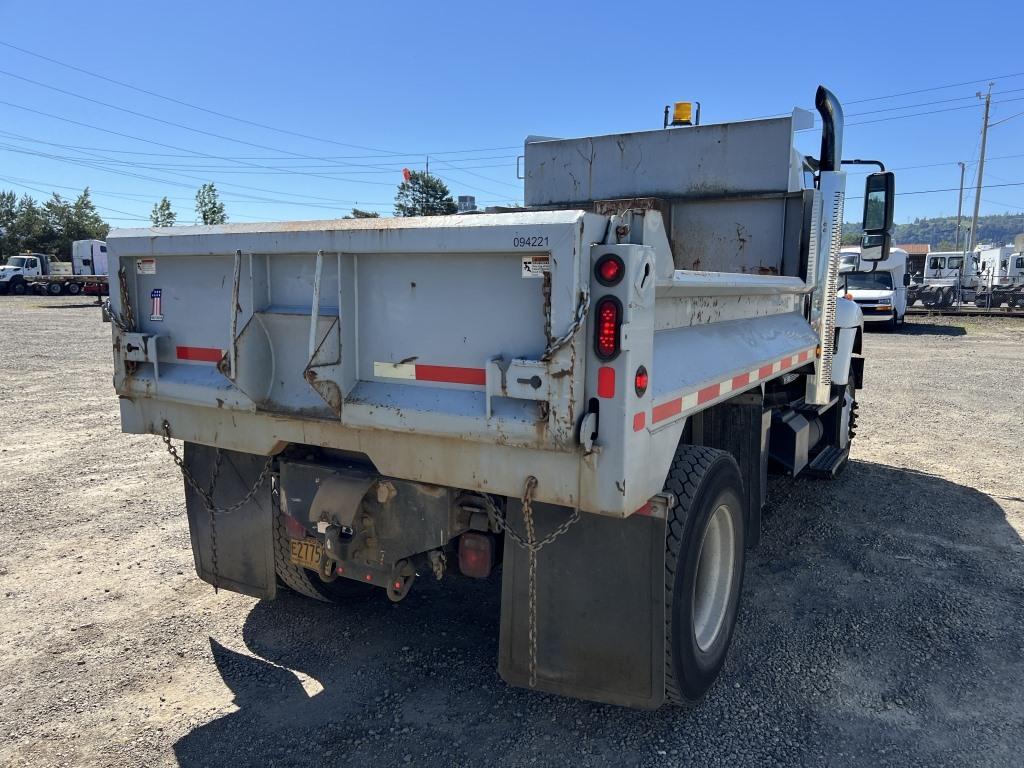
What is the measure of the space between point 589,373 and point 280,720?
81.4 inches

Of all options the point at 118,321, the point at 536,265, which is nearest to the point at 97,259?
the point at 118,321

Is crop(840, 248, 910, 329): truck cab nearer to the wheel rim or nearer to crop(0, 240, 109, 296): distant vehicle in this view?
the wheel rim

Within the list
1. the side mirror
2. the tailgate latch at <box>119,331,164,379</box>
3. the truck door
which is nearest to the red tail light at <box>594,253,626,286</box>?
the tailgate latch at <box>119,331,164,379</box>

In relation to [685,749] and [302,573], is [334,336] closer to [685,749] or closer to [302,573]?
[302,573]

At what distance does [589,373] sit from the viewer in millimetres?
2375

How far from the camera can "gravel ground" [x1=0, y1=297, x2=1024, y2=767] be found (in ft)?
9.66

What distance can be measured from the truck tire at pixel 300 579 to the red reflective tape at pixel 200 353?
770 mm

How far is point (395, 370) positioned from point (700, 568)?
1.74 metres

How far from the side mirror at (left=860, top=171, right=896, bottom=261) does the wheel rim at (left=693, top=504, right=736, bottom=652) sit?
10.1ft

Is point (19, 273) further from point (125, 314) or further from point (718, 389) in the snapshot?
point (718, 389)

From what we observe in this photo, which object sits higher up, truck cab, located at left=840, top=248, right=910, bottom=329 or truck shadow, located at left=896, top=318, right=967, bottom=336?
truck cab, located at left=840, top=248, right=910, bottom=329

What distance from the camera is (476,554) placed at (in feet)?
10.2

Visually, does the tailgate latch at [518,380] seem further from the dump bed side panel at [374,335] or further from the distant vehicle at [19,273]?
the distant vehicle at [19,273]

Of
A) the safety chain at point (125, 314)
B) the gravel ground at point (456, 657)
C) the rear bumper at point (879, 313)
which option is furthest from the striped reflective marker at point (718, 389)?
the rear bumper at point (879, 313)
